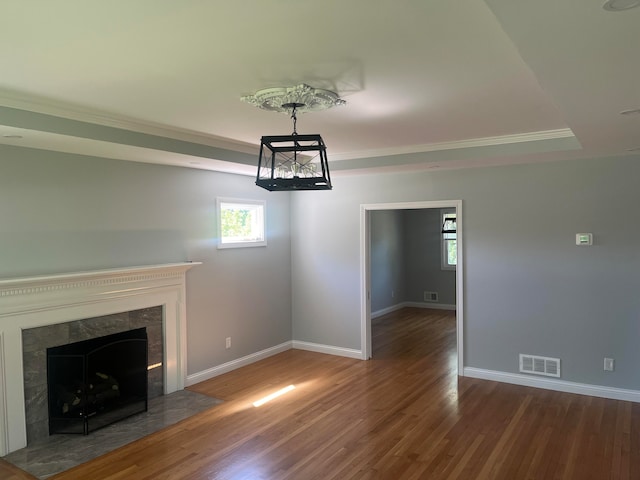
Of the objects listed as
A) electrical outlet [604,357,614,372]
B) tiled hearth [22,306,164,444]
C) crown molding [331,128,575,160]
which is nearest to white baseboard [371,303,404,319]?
crown molding [331,128,575,160]

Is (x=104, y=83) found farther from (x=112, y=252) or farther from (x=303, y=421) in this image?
(x=303, y=421)

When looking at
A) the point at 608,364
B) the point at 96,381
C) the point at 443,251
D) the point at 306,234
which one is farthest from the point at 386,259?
the point at 96,381

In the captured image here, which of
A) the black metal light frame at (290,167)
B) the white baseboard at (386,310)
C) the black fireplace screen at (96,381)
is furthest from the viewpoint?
the white baseboard at (386,310)

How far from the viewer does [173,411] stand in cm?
435

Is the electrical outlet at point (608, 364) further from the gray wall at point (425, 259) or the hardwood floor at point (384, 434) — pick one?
the gray wall at point (425, 259)

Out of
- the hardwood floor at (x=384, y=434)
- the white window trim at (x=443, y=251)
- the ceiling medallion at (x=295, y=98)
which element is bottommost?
the hardwood floor at (x=384, y=434)

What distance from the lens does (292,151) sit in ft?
9.21

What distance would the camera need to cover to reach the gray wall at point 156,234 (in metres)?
3.68

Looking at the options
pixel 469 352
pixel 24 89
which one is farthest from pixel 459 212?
pixel 24 89

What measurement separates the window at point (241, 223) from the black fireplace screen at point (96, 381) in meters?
1.54

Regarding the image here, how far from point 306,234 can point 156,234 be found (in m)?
2.29

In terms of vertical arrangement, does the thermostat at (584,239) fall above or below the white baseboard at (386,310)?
above

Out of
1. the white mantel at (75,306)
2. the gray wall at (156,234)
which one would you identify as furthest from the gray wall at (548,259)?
the white mantel at (75,306)

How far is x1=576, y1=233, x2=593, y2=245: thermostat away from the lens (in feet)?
15.2
